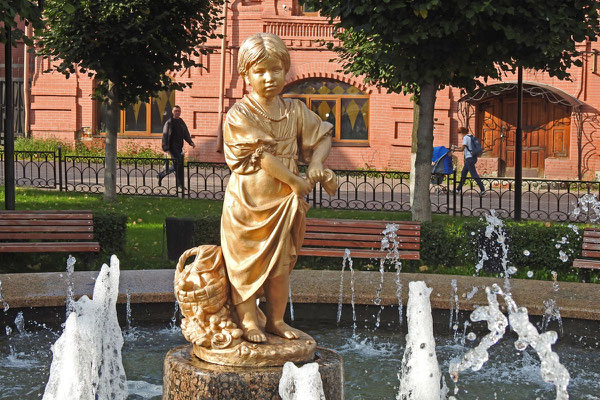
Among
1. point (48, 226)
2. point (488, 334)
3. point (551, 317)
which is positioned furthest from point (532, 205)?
point (488, 334)

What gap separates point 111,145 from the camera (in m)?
15.4

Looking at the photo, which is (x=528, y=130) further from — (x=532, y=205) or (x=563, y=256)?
(x=563, y=256)

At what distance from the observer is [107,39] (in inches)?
562

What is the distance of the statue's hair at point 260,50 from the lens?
4664 millimetres

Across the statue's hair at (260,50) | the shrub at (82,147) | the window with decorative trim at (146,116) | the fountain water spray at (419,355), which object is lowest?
the fountain water spray at (419,355)

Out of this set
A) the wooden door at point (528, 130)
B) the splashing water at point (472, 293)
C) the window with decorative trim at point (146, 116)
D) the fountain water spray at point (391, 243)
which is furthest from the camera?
the window with decorative trim at point (146, 116)

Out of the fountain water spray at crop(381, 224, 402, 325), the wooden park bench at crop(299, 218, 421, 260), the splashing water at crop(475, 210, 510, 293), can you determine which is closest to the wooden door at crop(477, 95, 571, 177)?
the splashing water at crop(475, 210, 510, 293)

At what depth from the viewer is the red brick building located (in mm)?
22703

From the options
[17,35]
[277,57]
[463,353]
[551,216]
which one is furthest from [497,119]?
[277,57]

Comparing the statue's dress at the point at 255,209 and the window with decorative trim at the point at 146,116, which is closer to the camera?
→ the statue's dress at the point at 255,209

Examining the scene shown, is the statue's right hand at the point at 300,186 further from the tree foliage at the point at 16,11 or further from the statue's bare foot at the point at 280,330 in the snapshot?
the tree foliage at the point at 16,11

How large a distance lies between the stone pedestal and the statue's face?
1.40m

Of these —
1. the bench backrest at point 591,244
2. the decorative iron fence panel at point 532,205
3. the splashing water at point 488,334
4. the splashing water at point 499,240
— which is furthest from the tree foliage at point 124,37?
the splashing water at point 488,334

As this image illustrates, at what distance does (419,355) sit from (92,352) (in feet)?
7.55
